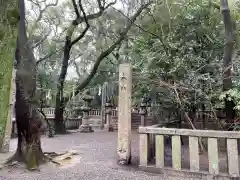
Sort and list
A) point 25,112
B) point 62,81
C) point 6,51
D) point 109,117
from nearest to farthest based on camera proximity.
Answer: point 6,51, point 25,112, point 62,81, point 109,117

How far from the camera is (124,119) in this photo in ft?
17.0

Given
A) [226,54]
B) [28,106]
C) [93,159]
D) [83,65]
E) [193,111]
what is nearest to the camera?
[28,106]

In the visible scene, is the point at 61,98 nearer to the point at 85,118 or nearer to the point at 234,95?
the point at 85,118

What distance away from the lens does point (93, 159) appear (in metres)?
5.75

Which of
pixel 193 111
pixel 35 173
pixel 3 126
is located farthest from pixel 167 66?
pixel 3 126

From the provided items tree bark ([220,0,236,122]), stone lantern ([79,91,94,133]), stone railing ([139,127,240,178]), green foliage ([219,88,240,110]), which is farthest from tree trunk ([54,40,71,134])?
green foliage ([219,88,240,110])

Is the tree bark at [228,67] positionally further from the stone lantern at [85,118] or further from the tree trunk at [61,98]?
the stone lantern at [85,118]

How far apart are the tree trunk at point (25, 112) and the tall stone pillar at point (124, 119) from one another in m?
1.70

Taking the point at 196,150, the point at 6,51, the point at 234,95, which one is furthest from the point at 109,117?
the point at 6,51

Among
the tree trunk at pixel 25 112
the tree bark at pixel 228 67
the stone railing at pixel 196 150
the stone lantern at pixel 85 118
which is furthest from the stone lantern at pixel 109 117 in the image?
the stone railing at pixel 196 150

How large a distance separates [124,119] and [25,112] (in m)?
2.07

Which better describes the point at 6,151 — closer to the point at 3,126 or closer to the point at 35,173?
the point at 35,173

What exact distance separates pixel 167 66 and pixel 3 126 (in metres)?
6.48

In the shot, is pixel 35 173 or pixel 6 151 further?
pixel 6 151
